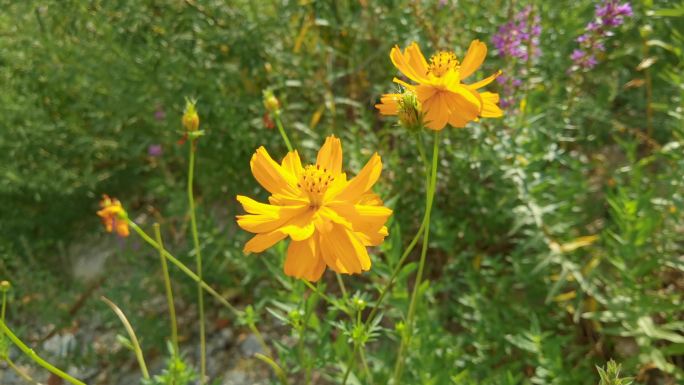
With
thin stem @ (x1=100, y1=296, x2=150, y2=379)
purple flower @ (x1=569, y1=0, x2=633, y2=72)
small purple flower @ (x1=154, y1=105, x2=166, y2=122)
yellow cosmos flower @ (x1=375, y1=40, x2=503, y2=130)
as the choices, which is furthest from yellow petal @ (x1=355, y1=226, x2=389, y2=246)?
small purple flower @ (x1=154, y1=105, x2=166, y2=122)

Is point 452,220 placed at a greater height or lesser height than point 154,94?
lesser

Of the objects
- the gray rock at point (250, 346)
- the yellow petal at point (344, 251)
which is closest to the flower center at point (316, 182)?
the yellow petal at point (344, 251)

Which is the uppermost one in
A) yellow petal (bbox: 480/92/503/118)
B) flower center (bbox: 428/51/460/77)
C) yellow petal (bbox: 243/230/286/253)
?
flower center (bbox: 428/51/460/77)

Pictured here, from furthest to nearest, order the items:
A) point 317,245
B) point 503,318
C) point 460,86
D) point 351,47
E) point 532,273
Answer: point 351,47 → point 503,318 → point 532,273 → point 460,86 → point 317,245

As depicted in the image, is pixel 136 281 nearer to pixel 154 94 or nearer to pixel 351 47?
pixel 154 94

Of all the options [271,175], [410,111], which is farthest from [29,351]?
[410,111]

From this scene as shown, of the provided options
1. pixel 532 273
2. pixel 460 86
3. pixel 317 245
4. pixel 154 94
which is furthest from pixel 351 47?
pixel 317 245

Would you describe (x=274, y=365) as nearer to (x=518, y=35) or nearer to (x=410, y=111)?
(x=410, y=111)

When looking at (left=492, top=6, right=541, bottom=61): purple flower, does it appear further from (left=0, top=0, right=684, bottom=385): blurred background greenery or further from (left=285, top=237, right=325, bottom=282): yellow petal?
(left=285, top=237, right=325, bottom=282): yellow petal
